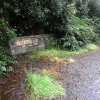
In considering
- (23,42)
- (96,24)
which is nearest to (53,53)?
(23,42)

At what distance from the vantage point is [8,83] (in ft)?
20.0

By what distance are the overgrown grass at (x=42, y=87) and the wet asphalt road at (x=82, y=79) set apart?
0.22m

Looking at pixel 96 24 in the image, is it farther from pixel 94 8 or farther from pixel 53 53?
pixel 53 53

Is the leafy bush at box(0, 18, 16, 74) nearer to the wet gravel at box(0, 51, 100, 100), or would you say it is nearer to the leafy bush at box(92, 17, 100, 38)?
the wet gravel at box(0, 51, 100, 100)

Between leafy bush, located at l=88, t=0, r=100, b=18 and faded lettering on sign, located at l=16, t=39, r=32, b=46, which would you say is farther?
leafy bush, located at l=88, t=0, r=100, b=18

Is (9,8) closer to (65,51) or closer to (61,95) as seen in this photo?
(65,51)

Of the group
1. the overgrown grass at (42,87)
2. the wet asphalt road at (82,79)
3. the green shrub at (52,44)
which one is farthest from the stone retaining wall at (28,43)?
the overgrown grass at (42,87)

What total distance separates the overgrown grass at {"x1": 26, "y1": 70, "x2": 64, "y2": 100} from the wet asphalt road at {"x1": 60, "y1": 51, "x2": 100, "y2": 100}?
0.22 m

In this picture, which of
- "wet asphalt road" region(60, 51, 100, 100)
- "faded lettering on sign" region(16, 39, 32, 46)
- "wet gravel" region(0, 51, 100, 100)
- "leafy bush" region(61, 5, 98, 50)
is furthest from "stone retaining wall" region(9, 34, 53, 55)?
"wet asphalt road" region(60, 51, 100, 100)

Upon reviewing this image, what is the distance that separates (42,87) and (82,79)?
161 centimetres

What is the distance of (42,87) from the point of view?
18.3 feet

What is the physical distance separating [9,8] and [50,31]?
100 inches

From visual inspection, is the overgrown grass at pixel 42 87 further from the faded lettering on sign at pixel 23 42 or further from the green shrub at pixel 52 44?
the green shrub at pixel 52 44

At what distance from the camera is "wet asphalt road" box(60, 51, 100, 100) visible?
5.62 m
